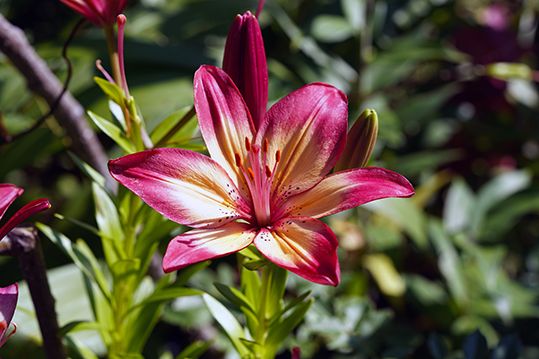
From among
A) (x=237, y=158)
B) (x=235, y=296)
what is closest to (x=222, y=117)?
(x=237, y=158)

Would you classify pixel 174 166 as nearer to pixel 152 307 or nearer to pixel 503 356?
pixel 152 307

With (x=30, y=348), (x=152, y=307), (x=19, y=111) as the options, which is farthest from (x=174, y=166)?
(x=19, y=111)

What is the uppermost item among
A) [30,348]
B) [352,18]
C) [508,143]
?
[352,18]

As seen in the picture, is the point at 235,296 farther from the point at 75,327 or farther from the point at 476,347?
the point at 476,347

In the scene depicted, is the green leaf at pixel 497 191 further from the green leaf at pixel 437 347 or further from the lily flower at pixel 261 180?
the lily flower at pixel 261 180

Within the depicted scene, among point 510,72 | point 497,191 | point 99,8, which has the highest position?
point 99,8

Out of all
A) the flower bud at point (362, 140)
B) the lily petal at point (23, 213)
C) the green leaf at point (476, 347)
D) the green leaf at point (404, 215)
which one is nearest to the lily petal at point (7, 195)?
the lily petal at point (23, 213)
